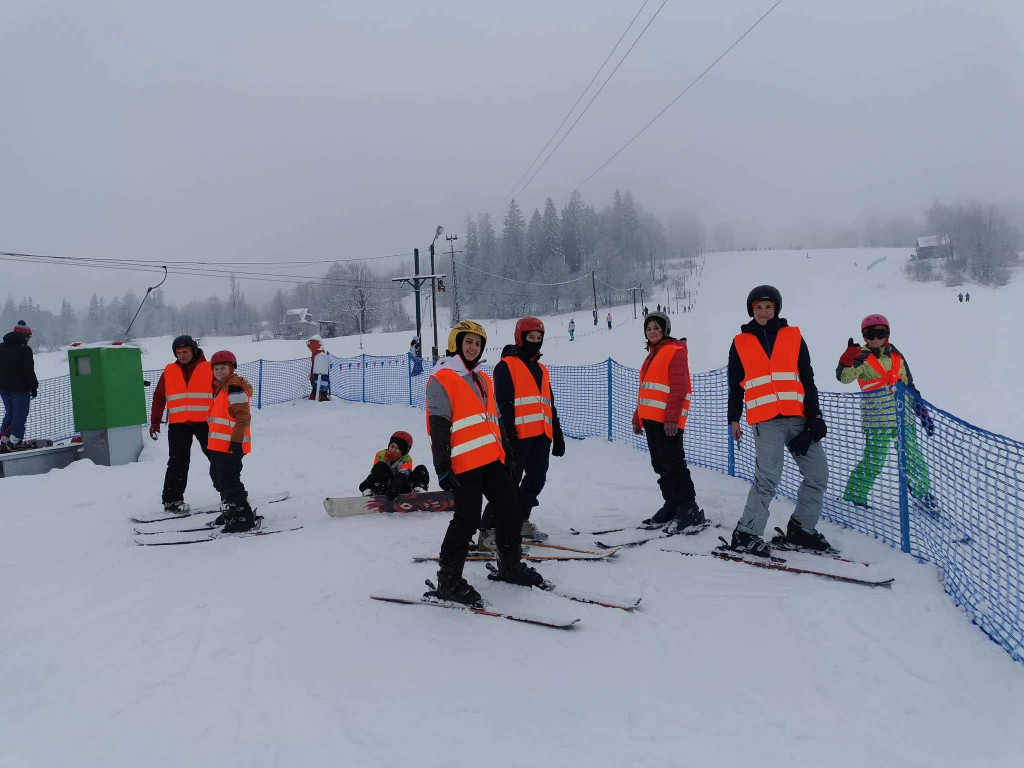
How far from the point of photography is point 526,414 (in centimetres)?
484

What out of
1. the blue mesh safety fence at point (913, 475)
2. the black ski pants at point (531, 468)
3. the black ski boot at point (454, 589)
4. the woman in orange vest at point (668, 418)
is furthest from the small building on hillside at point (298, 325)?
the black ski boot at point (454, 589)

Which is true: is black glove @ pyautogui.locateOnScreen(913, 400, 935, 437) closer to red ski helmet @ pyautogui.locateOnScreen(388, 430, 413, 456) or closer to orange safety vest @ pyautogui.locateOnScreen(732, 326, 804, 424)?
orange safety vest @ pyautogui.locateOnScreen(732, 326, 804, 424)

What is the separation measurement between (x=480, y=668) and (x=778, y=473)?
2630mm

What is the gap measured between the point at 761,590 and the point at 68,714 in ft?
12.4

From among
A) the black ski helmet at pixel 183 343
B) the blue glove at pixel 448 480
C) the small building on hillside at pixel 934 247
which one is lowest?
the blue glove at pixel 448 480

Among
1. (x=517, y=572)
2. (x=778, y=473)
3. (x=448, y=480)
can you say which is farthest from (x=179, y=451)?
(x=778, y=473)

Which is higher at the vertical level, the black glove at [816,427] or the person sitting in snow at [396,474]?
the black glove at [816,427]

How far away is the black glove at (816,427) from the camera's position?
4328 mm

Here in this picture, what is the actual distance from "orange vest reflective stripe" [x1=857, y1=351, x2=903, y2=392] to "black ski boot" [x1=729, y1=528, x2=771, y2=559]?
2.09m

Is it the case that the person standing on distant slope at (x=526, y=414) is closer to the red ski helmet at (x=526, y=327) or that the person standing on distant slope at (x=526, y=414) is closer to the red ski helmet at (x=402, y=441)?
the red ski helmet at (x=526, y=327)

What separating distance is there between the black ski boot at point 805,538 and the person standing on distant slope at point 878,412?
2.64 ft

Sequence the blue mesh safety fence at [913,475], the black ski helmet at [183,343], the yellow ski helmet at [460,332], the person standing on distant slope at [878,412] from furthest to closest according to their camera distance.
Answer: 1. the black ski helmet at [183,343]
2. the person standing on distant slope at [878,412]
3. the yellow ski helmet at [460,332]
4. the blue mesh safety fence at [913,475]

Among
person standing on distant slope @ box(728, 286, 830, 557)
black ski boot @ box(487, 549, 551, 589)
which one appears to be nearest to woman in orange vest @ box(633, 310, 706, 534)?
person standing on distant slope @ box(728, 286, 830, 557)

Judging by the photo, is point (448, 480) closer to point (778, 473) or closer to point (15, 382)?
point (778, 473)
